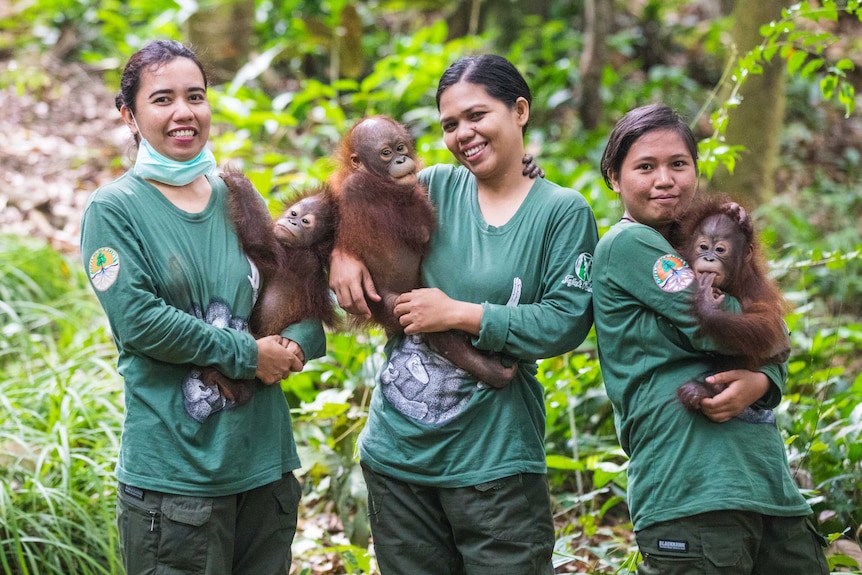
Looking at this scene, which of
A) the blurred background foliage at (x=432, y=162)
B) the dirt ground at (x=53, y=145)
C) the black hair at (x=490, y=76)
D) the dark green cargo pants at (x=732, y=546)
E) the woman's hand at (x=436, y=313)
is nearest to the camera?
the dark green cargo pants at (x=732, y=546)

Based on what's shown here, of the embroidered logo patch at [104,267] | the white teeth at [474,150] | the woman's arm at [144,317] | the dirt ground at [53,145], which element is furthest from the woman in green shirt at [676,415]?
the dirt ground at [53,145]

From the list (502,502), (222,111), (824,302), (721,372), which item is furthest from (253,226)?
(824,302)

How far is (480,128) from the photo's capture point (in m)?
2.45

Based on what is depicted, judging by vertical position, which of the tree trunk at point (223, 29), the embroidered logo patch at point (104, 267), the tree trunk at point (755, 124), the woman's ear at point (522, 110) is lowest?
the embroidered logo patch at point (104, 267)

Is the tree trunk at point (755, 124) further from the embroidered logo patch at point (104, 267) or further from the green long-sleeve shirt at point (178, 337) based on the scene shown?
the embroidered logo patch at point (104, 267)

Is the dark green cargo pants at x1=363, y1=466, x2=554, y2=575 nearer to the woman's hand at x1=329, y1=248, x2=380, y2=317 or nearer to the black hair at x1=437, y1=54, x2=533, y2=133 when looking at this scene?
the woman's hand at x1=329, y1=248, x2=380, y2=317

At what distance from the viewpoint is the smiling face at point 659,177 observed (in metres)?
2.39

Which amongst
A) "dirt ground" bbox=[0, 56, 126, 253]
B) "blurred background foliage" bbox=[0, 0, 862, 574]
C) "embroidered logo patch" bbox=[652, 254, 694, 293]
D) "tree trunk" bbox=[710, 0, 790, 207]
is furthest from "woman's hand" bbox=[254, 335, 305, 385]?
"dirt ground" bbox=[0, 56, 126, 253]

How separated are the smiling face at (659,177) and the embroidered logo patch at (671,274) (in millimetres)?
170

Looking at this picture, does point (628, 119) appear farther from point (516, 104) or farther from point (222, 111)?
point (222, 111)

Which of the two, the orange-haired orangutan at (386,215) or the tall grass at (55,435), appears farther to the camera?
the tall grass at (55,435)

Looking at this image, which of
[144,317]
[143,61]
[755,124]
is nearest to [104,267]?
[144,317]

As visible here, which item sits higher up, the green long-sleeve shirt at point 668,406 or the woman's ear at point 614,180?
the woman's ear at point 614,180

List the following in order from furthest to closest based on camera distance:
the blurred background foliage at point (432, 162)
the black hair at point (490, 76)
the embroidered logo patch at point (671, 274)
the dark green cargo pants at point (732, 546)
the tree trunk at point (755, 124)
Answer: the tree trunk at point (755, 124) → the blurred background foliage at point (432, 162) → the black hair at point (490, 76) → the embroidered logo patch at point (671, 274) → the dark green cargo pants at point (732, 546)
